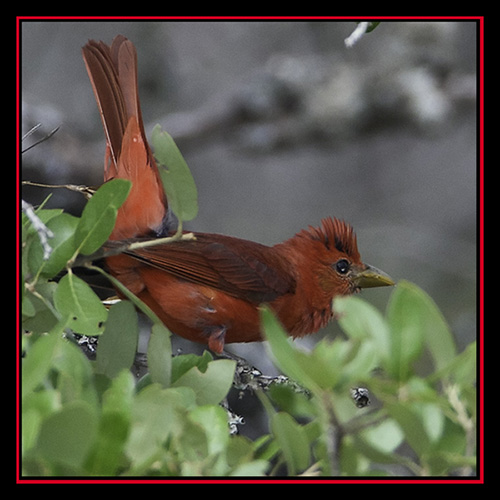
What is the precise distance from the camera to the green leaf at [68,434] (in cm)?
133

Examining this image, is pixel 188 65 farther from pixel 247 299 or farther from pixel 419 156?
pixel 247 299

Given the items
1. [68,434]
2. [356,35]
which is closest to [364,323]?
[68,434]

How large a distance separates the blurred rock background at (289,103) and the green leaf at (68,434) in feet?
12.6

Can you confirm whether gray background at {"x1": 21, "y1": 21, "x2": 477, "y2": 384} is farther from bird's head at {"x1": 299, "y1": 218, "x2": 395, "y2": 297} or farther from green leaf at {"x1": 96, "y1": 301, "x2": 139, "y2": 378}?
green leaf at {"x1": 96, "y1": 301, "x2": 139, "y2": 378}

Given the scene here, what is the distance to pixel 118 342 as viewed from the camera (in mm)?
1892

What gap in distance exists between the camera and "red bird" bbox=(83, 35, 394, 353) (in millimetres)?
3197

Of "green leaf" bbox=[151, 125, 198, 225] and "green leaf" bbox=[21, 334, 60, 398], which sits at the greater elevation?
"green leaf" bbox=[151, 125, 198, 225]

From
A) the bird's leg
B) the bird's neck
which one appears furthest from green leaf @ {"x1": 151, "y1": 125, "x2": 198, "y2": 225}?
the bird's neck

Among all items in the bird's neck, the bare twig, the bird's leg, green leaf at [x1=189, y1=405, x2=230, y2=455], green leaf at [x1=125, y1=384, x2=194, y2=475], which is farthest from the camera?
the bird's neck

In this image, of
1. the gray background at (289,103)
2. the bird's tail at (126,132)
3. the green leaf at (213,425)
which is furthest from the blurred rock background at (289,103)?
the green leaf at (213,425)

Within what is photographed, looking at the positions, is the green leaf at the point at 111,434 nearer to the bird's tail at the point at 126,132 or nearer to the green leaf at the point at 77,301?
the green leaf at the point at 77,301

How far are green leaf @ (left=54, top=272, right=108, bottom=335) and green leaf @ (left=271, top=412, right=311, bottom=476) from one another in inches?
24.3
